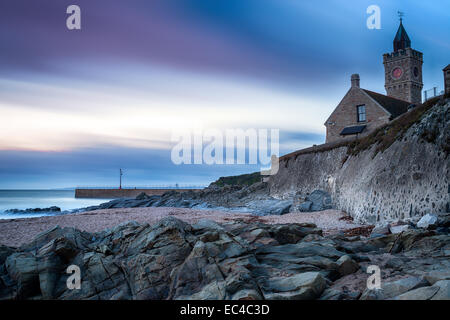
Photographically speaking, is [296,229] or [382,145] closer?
[296,229]

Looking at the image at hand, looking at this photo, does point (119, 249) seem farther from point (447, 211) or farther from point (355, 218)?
point (355, 218)

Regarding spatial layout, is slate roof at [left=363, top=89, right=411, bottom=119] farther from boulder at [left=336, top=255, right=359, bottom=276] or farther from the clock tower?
boulder at [left=336, top=255, right=359, bottom=276]

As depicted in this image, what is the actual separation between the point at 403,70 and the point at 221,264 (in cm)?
5574

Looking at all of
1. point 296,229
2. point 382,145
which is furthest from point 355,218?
point 296,229

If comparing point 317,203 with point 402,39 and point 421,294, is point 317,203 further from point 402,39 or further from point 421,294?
point 402,39

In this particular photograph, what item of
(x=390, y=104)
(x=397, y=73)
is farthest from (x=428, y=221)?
(x=397, y=73)

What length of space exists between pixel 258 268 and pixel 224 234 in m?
1.74

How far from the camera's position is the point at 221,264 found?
332 inches

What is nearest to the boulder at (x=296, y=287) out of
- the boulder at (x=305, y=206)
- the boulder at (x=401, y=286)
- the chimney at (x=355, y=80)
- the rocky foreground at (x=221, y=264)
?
the rocky foreground at (x=221, y=264)

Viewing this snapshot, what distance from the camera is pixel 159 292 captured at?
8508mm

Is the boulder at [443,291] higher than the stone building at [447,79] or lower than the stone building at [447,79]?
lower

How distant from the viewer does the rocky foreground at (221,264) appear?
7219 mm

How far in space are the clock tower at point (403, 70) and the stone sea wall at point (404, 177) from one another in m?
37.5

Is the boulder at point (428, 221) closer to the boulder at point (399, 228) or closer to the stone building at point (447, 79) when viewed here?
the boulder at point (399, 228)
